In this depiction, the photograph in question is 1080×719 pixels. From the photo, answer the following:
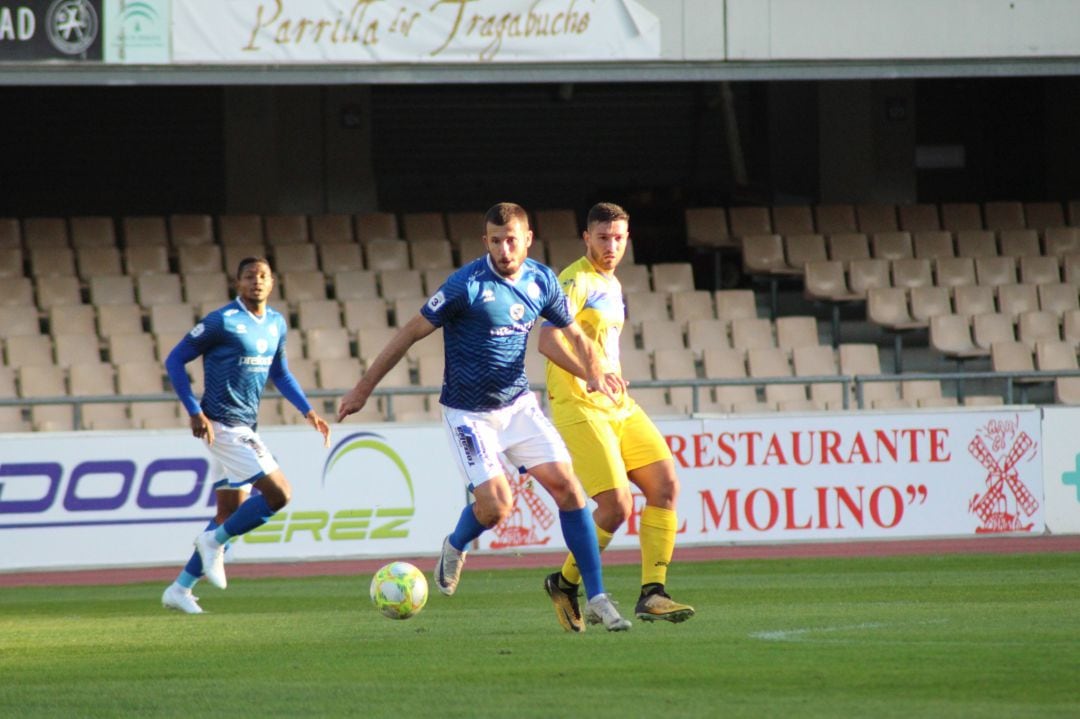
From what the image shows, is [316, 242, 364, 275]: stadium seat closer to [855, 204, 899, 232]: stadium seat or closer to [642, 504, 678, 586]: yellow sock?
[855, 204, 899, 232]: stadium seat

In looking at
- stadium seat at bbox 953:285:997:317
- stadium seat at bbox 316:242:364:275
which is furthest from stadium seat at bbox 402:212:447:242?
stadium seat at bbox 953:285:997:317

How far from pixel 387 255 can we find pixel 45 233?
13.6ft

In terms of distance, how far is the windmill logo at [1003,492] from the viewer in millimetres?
15391

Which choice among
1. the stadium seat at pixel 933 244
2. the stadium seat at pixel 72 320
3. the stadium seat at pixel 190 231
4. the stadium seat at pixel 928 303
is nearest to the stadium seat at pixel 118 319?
the stadium seat at pixel 72 320

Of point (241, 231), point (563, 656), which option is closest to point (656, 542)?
point (563, 656)

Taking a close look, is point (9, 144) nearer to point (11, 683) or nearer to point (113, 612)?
point (113, 612)

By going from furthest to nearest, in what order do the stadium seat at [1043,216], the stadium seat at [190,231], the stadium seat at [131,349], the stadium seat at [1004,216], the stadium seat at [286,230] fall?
the stadium seat at [1043,216] < the stadium seat at [1004,216] < the stadium seat at [286,230] < the stadium seat at [190,231] < the stadium seat at [131,349]

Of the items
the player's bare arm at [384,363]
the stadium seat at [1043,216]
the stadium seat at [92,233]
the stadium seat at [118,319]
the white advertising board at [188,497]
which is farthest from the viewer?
the stadium seat at [1043,216]

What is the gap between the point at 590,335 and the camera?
893cm

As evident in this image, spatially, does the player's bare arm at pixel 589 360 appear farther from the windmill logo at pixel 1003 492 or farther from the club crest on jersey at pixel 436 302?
the windmill logo at pixel 1003 492

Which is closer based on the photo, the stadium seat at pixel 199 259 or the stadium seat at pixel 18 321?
the stadium seat at pixel 18 321

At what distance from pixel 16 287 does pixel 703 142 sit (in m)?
12.0

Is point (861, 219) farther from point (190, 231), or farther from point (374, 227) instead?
point (190, 231)

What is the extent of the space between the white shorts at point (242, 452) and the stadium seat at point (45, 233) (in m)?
9.72
